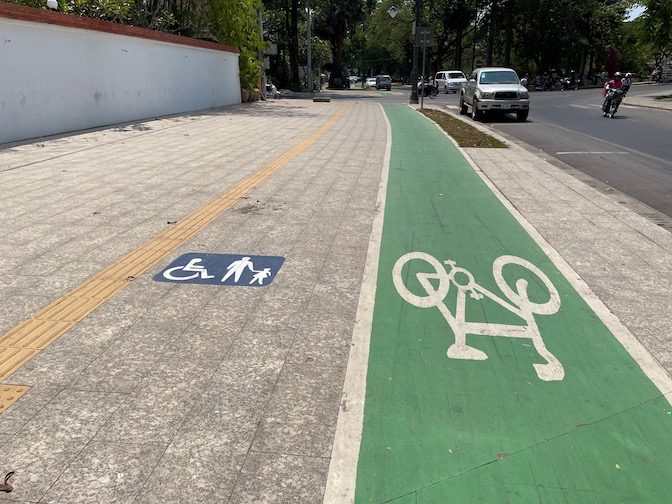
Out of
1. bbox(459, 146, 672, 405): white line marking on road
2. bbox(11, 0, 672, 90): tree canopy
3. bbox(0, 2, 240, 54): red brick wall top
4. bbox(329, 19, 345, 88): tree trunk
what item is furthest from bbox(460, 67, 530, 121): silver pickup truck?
bbox(329, 19, 345, 88): tree trunk

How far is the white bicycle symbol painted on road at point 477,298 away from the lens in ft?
12.4

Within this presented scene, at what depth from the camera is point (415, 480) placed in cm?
261

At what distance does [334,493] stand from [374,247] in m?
3.58

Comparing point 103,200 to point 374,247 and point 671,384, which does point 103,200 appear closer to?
point 374,247

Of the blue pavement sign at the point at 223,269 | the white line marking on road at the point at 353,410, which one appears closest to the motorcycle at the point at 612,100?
the white line marking on road at the point at 353,410

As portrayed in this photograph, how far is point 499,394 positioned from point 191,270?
302 cm

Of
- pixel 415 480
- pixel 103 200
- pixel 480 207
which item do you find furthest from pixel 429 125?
pixel 415 480

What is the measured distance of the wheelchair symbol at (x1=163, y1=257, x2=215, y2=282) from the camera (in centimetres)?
501

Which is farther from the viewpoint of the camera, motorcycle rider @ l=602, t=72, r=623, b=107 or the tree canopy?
the tree canopy

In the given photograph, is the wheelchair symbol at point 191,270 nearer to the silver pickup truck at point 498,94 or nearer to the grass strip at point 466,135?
the grass strip at point 466,135

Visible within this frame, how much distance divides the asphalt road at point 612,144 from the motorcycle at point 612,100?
Answer: 1.13 ft

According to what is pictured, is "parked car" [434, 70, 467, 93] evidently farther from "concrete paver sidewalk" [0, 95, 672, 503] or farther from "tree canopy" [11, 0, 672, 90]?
"concrete paver sidewalk" [0, 95, 672, 503]

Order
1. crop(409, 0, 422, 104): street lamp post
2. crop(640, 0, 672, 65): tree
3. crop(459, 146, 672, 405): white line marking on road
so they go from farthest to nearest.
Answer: crop(640, 0, 672, 65): tree
crop(409, 0, 422, 104): street lamp post
crop(459, 146, 672, 405): white line marking on road

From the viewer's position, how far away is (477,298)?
183 inches
